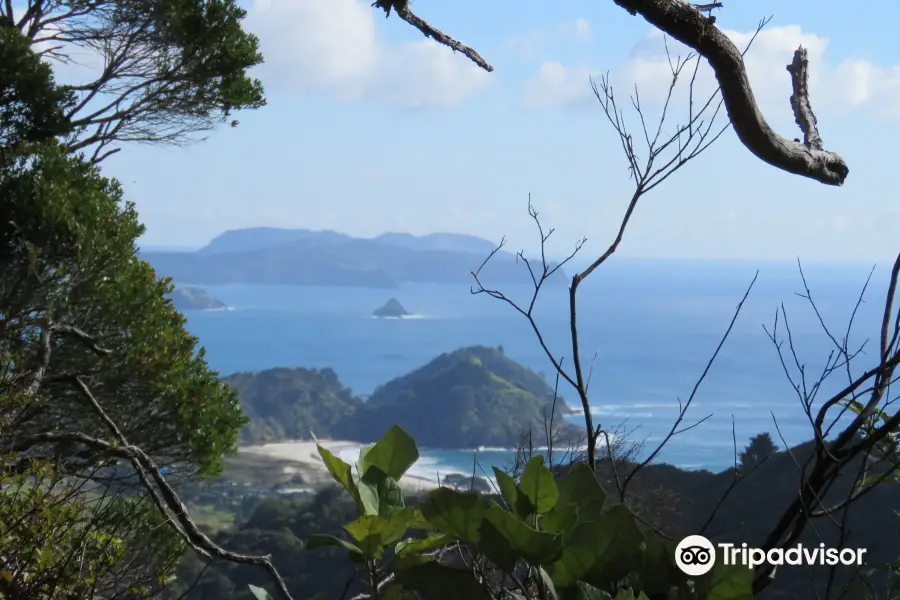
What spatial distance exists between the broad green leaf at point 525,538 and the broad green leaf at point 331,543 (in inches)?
4.4

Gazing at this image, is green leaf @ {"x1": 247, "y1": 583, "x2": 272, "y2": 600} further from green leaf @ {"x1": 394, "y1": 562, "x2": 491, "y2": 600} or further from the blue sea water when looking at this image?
the blue sea water

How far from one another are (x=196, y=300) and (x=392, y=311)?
28.2ft

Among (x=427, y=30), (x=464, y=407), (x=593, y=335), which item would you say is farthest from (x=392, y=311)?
(x=427, y=30)

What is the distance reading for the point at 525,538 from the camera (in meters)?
0.55

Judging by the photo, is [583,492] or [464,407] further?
[464,407]

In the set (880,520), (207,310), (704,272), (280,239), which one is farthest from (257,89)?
(280,239)

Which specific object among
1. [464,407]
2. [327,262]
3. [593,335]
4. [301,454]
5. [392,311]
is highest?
[327,262]

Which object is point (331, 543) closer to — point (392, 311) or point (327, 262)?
point (327, 262)

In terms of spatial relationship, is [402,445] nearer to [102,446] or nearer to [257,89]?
[102,446]

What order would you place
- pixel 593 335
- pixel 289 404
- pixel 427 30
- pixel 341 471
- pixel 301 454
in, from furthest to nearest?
pixel 593 335 → pixel 289 404 → pixel 301 454 → pixel 427 30 → pixel 341 471

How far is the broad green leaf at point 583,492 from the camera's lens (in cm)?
60

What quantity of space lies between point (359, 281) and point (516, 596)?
3828 cm

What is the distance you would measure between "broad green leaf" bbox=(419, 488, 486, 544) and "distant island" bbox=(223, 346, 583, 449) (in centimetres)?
1499

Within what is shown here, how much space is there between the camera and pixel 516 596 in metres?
0.54
